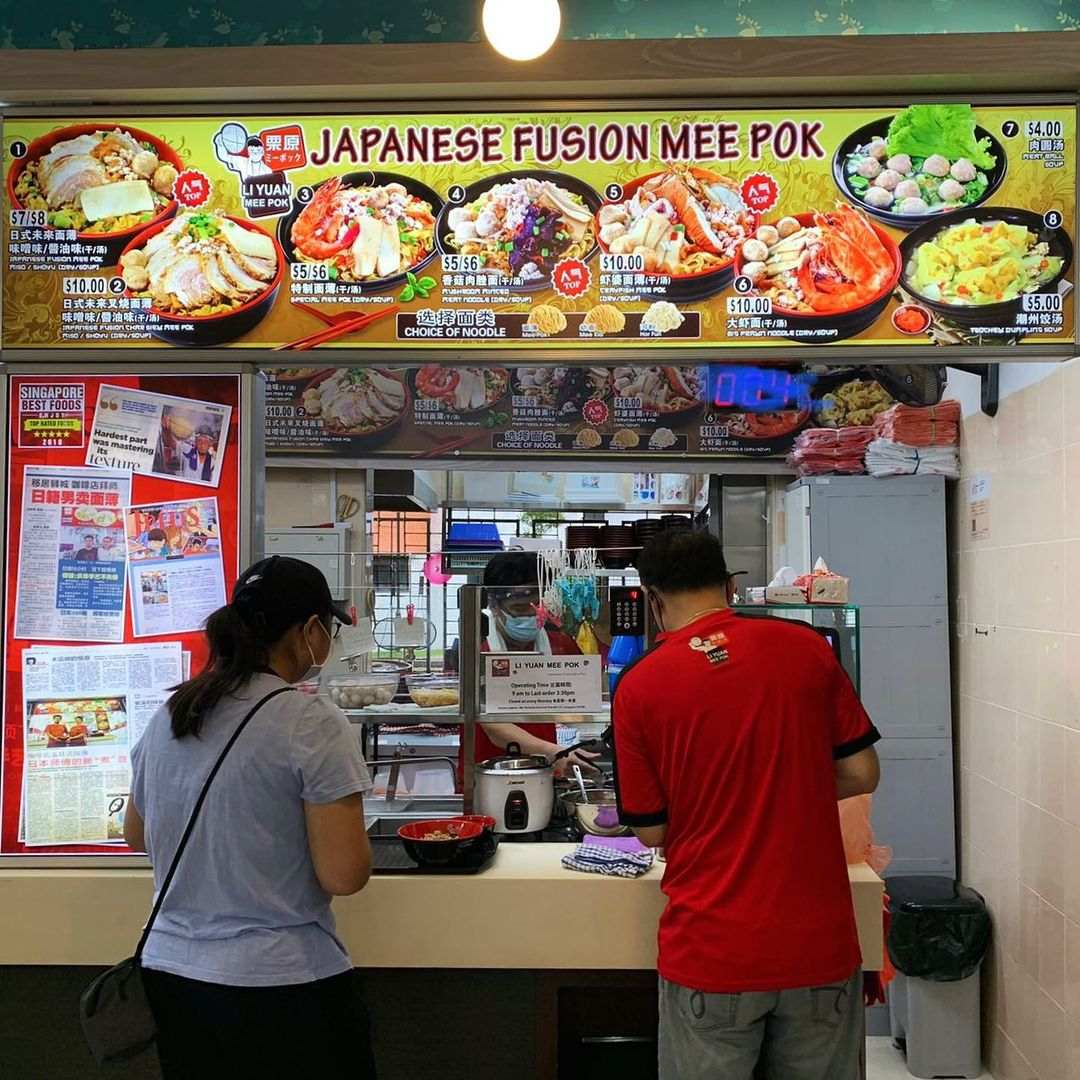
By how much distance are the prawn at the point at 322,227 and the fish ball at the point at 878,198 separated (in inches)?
49.0

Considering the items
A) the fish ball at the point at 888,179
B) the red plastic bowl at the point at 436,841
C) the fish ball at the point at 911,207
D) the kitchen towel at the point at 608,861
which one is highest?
the fish ball at the point at 888,179

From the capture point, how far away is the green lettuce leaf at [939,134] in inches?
97.5

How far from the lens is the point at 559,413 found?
17.2ft

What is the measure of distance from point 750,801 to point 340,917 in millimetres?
1035

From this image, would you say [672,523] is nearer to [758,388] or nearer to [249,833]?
[758,388]

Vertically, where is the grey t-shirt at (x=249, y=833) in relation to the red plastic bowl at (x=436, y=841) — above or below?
above

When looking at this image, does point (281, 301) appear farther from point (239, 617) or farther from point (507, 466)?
point (507, 466)

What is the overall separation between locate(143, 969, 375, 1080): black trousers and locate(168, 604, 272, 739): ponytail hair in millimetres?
454

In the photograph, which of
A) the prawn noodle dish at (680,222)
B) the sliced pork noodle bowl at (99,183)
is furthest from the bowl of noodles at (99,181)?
the prawn noodle dish at (680,222)

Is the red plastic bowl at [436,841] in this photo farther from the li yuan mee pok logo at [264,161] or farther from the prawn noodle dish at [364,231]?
the li yuan mee pok logo at [264,161]

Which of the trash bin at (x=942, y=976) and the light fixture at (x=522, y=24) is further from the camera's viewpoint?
the trash bin at (x=942, y=976)

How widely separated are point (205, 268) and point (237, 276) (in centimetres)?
8

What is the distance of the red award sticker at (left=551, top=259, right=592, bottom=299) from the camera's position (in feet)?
8.21

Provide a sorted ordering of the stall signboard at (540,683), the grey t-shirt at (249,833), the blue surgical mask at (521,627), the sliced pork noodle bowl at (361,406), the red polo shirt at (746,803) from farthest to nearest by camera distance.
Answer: the sliced pork noodle bowl at (361,406), the blue surgical mask at (521,627), the stall signboard at (540,683), the red polo shirt at (746,803), the grey t-shirt at (249,833)
